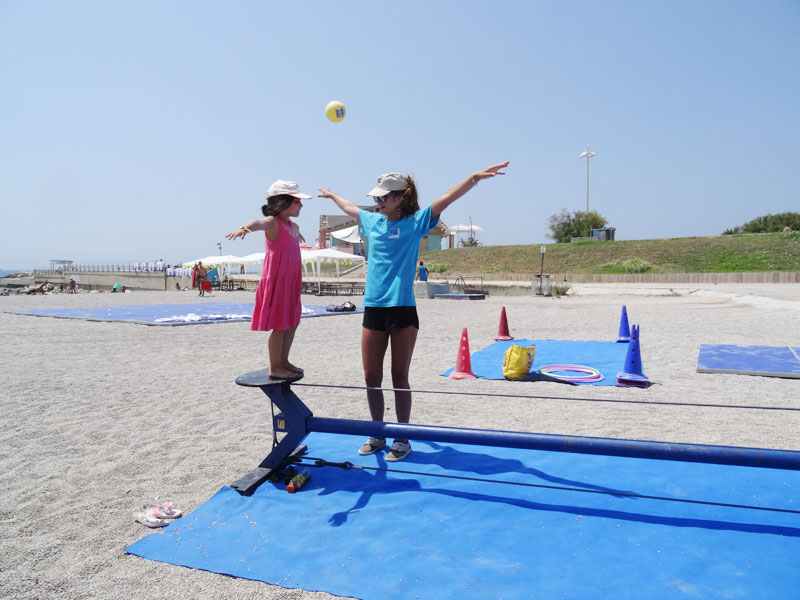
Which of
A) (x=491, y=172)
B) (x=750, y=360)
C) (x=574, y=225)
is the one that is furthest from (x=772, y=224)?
(x=491, y=172)

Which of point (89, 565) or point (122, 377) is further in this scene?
point (122, 377)

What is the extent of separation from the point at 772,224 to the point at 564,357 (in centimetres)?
6812

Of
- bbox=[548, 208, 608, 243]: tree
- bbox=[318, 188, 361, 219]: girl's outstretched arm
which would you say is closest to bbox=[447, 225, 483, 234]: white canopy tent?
bbox=[548, 208, 608, 243]: tree

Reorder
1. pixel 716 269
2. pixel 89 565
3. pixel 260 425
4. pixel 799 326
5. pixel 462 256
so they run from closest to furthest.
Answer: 1. pixel 89 565
2. pixel 260 425
3. pixel 799 326
4. pixel 716 269
5. pixel 462 256

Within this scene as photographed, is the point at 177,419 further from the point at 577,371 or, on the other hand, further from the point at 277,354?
the point at 577,371

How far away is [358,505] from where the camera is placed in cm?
305

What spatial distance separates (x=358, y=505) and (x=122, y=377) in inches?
200

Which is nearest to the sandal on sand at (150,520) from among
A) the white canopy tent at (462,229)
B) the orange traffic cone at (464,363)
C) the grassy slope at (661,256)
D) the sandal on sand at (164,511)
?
the sandal on sand at (164,511)

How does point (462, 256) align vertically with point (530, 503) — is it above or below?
above

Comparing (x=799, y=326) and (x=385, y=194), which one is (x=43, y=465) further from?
(x=799, y=326)

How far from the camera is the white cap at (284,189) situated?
3379mm

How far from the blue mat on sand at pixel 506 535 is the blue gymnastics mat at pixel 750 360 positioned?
3.50 meters

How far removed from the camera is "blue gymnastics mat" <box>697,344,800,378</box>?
21.1ft

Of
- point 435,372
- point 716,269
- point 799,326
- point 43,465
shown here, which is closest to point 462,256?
point 716,269
